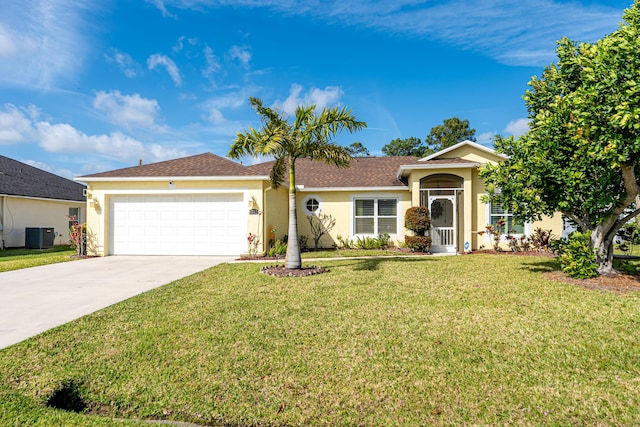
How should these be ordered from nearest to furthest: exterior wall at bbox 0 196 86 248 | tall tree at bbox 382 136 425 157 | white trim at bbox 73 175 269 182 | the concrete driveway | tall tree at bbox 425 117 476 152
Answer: the concrete driveway, white trim at bbox 73 175 269 182, exterior wall at bbox 0 196 86 248, tall tree at bbox 425 117 476 152, tall tree at bbox 382 136 425 157

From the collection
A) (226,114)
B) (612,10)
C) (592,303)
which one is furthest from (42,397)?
(226,114)

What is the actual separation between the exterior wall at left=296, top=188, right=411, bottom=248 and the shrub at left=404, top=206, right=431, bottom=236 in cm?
171

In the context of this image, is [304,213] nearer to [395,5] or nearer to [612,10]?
[395,5]

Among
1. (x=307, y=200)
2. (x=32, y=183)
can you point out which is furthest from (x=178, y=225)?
(x=32, y=183)

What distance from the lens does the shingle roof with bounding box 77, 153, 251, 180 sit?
542 inches

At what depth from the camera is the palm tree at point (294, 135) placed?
29.9ft

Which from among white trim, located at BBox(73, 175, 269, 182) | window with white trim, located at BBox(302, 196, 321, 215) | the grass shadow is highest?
white trim, located at BBox(73, 175, 269, 182)

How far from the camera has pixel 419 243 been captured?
45.5ft

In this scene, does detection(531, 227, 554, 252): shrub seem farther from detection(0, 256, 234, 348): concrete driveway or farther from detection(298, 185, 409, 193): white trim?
detection(0, 256, 234, 348): concrete driveway

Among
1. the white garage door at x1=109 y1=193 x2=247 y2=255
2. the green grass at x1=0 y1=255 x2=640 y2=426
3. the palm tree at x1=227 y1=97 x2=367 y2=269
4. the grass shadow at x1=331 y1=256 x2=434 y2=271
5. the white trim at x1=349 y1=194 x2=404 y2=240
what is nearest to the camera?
the green grass at x1=0 y1=255 x2=640 y2=426

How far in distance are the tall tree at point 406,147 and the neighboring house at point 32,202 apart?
122 feet

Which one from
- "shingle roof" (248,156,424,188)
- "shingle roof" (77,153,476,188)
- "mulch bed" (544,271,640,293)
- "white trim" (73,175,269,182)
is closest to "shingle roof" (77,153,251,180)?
"shingle roof" (77,153,476,188)

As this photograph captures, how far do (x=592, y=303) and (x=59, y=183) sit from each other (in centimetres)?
2743

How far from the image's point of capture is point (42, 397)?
3428mm
